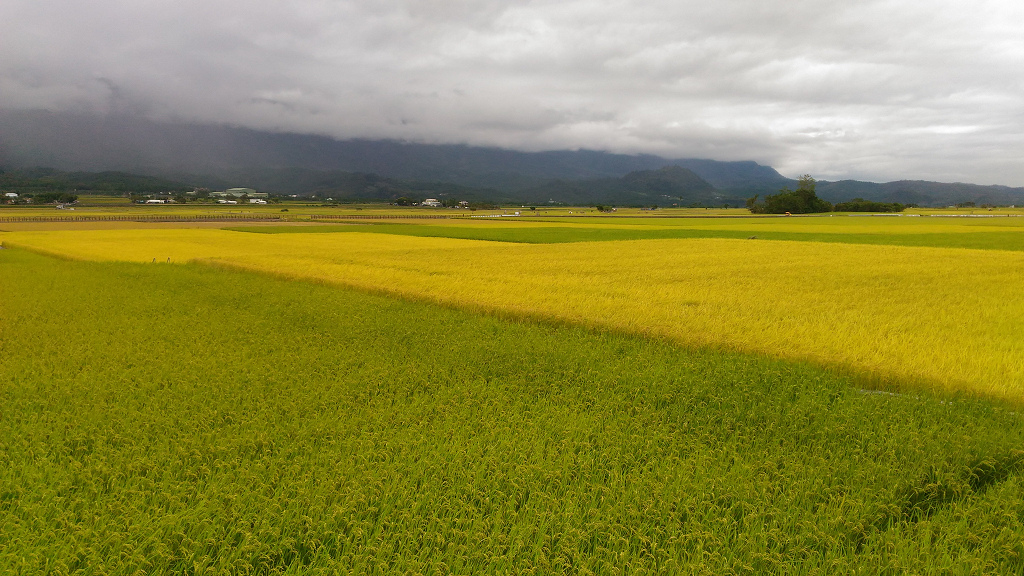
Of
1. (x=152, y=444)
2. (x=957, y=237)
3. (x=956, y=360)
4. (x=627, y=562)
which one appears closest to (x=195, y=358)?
(x=152, y=444)

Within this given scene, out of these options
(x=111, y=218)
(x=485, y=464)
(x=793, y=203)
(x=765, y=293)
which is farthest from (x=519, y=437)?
(x=793, y=203)

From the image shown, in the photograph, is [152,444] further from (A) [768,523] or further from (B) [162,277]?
(B) [162,277]

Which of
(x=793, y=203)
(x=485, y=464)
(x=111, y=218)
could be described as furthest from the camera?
(x=793, y=203)

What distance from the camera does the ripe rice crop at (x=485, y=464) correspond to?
158 inches

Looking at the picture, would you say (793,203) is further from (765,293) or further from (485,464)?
(485,464)

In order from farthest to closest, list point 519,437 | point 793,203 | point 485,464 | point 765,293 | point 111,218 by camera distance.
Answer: point 793,203, point 111,218, point 765,293, point 519,437, point 485,464

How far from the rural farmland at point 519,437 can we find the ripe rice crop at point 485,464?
0.03 metres

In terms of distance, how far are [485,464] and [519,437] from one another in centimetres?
76

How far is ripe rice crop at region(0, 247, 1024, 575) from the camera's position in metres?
4.02

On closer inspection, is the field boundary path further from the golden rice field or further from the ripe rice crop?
the ripe rice crop

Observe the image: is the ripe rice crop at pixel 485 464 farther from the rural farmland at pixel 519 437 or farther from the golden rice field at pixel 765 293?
the golden rice field at pixel 765 293

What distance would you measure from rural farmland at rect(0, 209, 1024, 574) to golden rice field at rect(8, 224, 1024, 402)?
0.30ft

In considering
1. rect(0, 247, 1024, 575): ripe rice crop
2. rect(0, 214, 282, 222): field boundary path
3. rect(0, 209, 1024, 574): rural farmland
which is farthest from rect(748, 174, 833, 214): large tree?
rect(0, 247, 1024, 575): ripe rice crop

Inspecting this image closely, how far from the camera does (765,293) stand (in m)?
13.9
